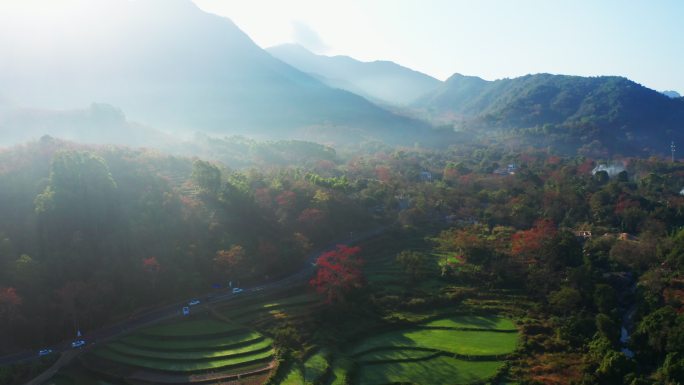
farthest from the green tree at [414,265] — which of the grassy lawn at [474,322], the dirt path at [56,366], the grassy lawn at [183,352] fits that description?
the dirt path at [56,366]

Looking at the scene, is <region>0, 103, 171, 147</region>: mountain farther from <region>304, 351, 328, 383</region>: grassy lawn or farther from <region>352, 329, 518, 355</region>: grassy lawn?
<region>304, 351, 328, 383</region>: grassy lawn

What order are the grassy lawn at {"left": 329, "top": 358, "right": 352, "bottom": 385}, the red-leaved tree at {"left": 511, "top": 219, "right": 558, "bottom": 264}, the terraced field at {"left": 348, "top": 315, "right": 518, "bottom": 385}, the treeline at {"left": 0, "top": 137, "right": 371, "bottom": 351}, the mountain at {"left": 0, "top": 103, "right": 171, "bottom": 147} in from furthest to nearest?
the mountain at {"left": 0, "top": 103, "right": 171, "bottom": 147}, the red-leaved tree at {"left": 511, "top": 219, "right": 558, "bottom": 264}, the treeline at {"left": 0, "top": 137, "right": 371, "bottom": 351}, the terraced field at {"left": 348, "top": 315, "right": 518, "bottom": 385}, the grassy lawn at {"left": 329, "top": 358, "right": 352, "bottom": 385}

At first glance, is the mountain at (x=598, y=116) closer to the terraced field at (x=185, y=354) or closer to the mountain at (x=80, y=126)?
the mountain at (x=80, y=126)

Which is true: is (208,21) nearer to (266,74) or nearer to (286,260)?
(266,74)

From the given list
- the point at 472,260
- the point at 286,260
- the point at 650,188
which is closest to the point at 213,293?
the point at 286,260

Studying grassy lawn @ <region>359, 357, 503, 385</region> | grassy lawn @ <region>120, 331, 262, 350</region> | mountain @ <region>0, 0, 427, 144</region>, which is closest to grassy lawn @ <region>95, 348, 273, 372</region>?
grassy lawn @ <region>120, 331, 262, 350</region>

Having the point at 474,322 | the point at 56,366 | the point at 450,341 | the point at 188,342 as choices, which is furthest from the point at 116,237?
the point at 474,322

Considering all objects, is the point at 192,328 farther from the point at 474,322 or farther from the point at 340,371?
the point at 474,322

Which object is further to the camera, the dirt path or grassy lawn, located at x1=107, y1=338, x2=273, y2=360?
grassy lawn, located at x1=107, y1=338, x2=273, y2=360
